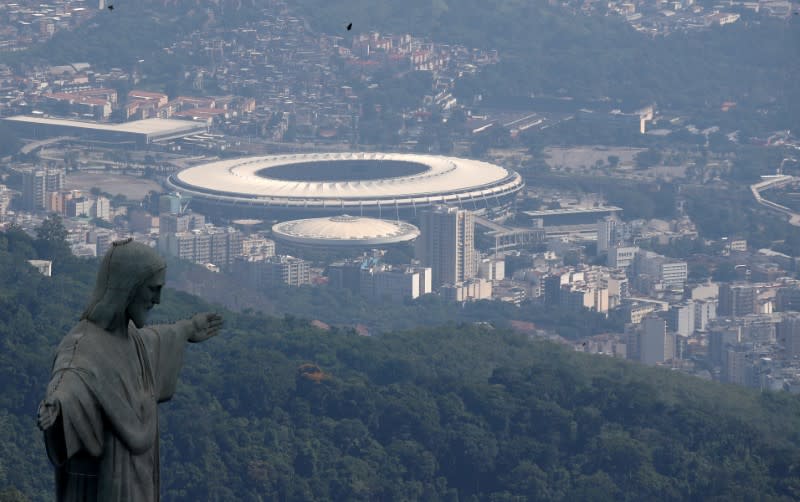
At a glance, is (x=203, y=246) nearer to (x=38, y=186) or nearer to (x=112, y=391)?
(x=38, y=186)

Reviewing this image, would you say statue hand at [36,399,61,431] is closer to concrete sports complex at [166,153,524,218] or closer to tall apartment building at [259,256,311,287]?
tall apartment building at [259,256,311,287]

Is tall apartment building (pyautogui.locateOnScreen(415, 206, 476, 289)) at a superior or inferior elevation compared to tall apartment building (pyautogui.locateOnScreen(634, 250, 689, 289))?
superior

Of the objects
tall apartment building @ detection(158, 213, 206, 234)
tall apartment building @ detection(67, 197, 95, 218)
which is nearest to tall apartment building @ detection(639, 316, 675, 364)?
tall apartment building @ detection(158, 213, 206, 234)

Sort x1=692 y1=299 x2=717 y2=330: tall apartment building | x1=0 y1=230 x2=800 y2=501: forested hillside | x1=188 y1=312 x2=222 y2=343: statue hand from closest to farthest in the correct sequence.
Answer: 1. x1=188 y1=312 x2=222 y2=343: statue hand
2. x1=0 y1=230 x2=800 y2=501: forested hillside
3. x1=692 y1=299 x2=717 y2=330: tall apartment building

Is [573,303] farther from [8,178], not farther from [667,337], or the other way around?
[8,178]

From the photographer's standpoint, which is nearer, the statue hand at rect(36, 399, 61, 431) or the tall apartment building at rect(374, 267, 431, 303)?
the statue hand at rect(36, 399, 61, 431)

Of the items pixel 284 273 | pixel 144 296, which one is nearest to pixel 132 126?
pixel 284 273

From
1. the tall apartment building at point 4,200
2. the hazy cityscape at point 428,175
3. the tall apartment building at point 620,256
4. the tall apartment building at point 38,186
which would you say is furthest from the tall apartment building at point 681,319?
the tall apartment building at point 38,186

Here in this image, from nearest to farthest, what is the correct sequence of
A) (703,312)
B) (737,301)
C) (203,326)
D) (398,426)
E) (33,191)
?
(203,326) < (398,426) < (703,312) < (737,301) < (33,191)
